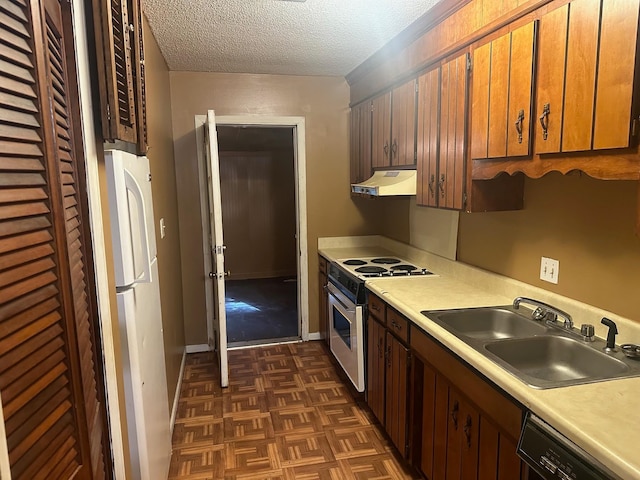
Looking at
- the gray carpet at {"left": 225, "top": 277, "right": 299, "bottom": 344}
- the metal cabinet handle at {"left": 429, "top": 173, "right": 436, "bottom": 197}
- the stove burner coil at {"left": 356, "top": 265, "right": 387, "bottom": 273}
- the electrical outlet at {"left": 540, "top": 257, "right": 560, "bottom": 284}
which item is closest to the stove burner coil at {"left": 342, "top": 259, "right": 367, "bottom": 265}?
the stove burner coil at {"left": 356, "top": 265, "right": 387, "bottom": 273}

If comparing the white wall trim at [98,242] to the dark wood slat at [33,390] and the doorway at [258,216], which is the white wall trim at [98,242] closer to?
the dark wood slat at [33,390]

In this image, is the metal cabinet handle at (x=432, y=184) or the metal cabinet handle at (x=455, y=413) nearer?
the metal cabinet handle at (x=455, y=413)

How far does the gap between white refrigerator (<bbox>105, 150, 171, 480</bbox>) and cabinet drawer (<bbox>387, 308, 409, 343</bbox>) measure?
1.20 m

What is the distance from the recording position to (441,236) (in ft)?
10.0

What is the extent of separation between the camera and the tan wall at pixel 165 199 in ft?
8.55

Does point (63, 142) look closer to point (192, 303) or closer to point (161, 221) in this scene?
point (161, 221)

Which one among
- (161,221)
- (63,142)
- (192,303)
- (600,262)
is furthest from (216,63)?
(600,262)

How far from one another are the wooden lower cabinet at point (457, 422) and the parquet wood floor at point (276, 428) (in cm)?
40

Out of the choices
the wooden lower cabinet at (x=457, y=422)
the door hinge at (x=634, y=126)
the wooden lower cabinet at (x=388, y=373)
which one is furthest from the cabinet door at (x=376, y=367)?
the door hinge at (x=634, y=126)

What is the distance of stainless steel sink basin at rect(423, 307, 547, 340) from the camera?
2.04m

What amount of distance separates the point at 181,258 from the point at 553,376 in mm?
3062

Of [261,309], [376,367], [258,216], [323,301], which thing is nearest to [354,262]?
[323,301]

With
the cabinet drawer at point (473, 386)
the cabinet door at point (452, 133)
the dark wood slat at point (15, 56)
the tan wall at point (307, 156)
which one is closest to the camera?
the dark wood slat at point (15, 56)

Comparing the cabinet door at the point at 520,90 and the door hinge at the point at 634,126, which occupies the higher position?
the cabinet door at the point at 520,90
